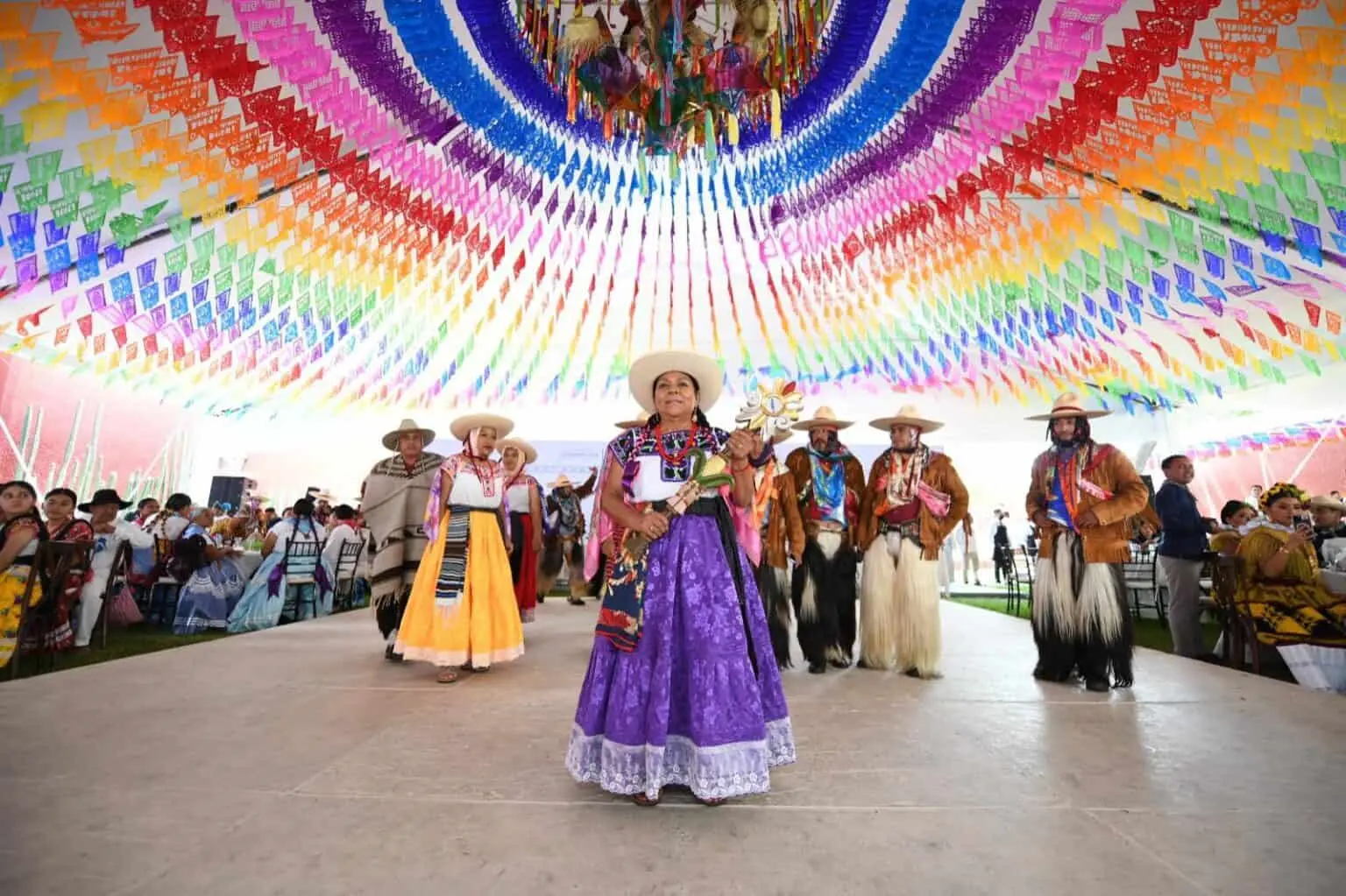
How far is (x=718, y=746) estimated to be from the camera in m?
2.02

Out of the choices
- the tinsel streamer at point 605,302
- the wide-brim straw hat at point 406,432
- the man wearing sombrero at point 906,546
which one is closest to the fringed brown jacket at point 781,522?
the man wearing sombrero at point 906,546

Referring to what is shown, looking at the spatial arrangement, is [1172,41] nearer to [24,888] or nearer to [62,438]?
[24,888]

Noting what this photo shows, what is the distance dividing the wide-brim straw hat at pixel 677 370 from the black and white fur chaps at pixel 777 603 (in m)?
2.19

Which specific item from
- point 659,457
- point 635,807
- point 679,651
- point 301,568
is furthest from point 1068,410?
point 301,568

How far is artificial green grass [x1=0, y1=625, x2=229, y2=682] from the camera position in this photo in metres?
4.41

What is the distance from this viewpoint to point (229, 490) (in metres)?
14.3

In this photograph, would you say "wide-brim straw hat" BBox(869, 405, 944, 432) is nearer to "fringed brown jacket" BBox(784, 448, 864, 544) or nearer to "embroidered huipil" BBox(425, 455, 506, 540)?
"fringed brown jacket" BBox(784, 448, 864, 544)

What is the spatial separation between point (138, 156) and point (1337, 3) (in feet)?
28.4

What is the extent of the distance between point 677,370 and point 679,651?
97 centimetres

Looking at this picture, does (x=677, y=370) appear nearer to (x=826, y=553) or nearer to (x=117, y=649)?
(x=826, y=553)

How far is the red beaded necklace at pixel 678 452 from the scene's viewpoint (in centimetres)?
229

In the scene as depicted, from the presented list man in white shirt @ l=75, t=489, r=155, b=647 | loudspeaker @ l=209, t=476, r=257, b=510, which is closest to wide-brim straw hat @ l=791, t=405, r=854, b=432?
man in white shirt @ l=75, t=489, r=155, b=647

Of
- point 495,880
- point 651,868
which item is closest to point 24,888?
point 495,880

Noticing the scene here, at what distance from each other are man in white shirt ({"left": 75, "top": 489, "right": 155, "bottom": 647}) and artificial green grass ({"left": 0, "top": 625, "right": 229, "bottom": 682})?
221 mm
